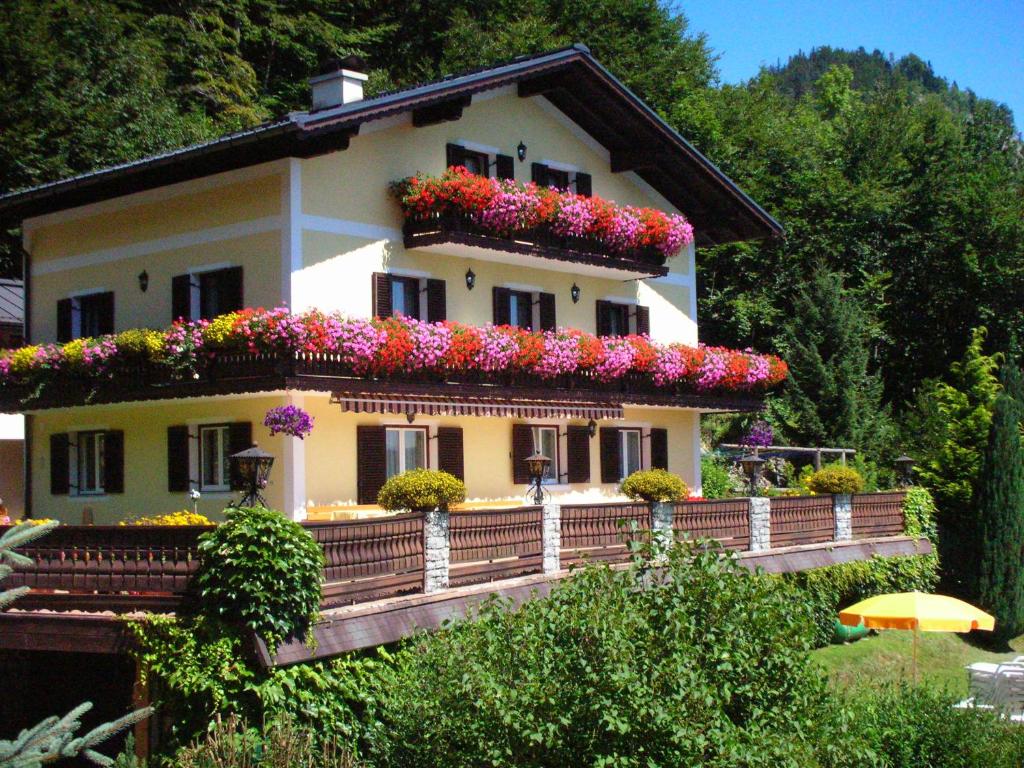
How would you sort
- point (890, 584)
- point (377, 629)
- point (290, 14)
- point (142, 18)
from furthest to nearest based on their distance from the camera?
point (290, 14) → point (142, 18) → point (890, 584) → point (377, 629)

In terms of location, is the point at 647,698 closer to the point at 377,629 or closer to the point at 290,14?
the point at 377,629

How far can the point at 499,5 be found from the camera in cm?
5103

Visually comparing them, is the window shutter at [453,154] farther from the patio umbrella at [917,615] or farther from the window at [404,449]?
the patio umbrella at [917,615]

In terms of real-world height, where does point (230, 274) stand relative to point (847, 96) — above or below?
below

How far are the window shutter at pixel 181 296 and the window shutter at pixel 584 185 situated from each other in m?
9.21

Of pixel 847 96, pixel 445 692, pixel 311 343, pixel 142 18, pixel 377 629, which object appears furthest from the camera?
pixel 847 96

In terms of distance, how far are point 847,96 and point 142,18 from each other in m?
44.0

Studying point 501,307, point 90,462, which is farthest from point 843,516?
point 90,462

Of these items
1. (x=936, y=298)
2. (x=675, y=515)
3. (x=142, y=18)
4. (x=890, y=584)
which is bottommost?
(x=890, y=584)

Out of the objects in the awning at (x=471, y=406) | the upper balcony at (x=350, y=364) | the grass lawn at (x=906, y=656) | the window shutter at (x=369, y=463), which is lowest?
the grass lawn at (x=906, y=656)

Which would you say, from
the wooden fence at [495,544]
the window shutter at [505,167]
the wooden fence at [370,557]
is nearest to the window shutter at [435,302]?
the window shutter at [505,167]

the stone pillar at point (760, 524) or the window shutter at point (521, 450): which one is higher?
the window shutter at point (521, 450)

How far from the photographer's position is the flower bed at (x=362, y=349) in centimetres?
2175

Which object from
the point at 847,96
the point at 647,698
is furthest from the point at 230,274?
the point at 847,96
